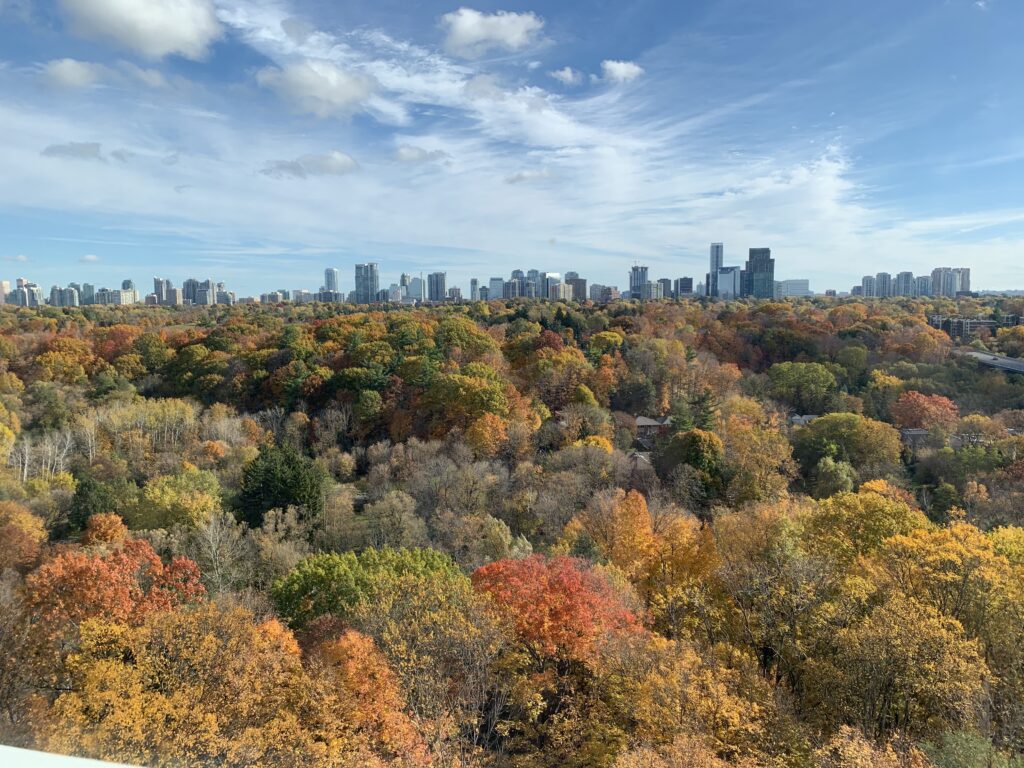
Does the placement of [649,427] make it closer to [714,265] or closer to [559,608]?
[559,608]

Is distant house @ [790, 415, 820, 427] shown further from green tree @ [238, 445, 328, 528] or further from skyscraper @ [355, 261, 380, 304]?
skyscraper @ [355, 261, 380, 304]

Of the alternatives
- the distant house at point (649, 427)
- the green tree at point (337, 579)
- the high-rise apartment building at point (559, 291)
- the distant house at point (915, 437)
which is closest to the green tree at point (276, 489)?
the green tree at point (337, 579)

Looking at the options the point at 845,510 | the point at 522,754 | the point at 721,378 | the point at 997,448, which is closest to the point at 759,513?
the point at 845,510

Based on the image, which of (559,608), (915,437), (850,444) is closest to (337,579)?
(559,608)

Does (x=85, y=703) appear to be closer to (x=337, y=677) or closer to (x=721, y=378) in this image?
(x=337, y=677)

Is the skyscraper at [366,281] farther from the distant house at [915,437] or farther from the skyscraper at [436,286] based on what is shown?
the distant house at [915,437]
